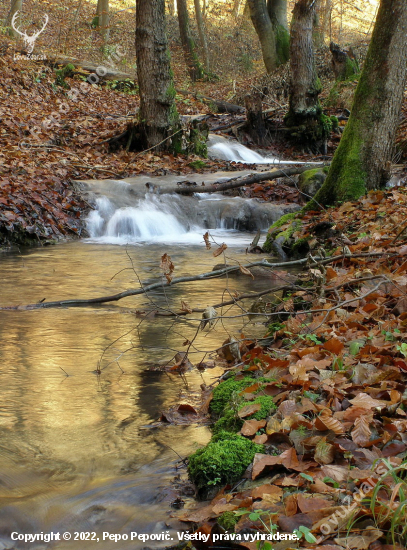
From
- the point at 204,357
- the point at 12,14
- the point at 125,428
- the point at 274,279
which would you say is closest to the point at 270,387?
the point at 125,428

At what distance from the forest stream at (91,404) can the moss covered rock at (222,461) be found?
174 mm

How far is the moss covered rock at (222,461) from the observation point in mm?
2576

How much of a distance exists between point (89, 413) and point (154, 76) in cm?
1180

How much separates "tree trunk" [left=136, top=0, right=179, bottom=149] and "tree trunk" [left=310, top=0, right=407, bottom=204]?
6806mm

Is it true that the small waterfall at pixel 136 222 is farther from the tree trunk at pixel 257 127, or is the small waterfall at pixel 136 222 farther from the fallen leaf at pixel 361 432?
the fallen leaf at pixel 361 432

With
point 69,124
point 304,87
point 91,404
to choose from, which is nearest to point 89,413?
point 91,404

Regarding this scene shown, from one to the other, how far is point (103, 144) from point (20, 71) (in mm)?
5771

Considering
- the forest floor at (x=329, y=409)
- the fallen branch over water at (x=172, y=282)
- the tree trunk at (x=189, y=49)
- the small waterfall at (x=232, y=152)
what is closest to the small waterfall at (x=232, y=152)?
the small waterfall at (x=232, y=152)

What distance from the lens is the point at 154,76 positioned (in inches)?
544

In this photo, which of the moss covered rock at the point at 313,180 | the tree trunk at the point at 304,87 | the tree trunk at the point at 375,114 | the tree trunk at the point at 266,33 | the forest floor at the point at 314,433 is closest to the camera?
the forest floor at the point at 314,433

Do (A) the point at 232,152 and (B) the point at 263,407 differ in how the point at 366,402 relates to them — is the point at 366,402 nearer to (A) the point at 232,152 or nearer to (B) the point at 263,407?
(B) the point at 263,407

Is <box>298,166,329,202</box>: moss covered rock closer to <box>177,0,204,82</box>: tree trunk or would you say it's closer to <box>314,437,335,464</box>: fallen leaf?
<box>314,437,335,464</box>: fallen leaf

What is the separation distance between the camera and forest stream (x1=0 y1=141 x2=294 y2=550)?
2.58 metres

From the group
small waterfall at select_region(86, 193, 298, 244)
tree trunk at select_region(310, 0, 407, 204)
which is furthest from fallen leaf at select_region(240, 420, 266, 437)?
small waterfall at select_region(86, 193, 298, 244)
